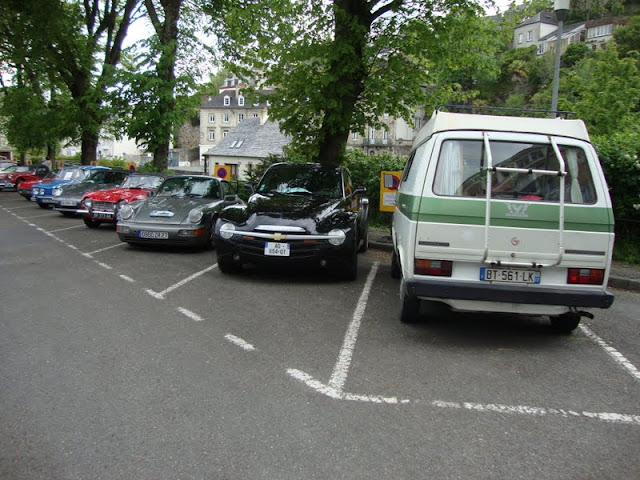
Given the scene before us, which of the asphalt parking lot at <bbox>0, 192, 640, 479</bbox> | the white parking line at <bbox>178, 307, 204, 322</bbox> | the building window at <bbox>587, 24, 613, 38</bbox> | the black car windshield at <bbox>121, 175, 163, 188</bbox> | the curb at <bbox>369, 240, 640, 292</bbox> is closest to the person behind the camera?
the asphalt parking lot at <bbox>0, 192, 640, 479</bbox>

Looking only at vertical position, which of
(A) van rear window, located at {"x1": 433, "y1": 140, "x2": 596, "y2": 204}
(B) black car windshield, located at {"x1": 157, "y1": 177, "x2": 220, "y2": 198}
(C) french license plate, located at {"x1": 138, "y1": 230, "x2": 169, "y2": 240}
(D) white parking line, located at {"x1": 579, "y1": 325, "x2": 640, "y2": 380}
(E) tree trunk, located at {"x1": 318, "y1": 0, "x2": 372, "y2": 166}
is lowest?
(D) white parking line, located at {"x1": 579, "y1": 325, "x2": 640, "y2": 380}

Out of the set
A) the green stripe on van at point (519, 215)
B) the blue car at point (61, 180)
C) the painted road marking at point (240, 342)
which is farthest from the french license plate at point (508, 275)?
the blue car at point (61, 180)

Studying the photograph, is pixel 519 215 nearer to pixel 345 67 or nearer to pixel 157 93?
pixel 345 67

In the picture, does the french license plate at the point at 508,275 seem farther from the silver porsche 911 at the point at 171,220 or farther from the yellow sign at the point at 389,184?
the yellow sign at the point at 389,184

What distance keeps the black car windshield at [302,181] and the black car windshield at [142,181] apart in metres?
5.75

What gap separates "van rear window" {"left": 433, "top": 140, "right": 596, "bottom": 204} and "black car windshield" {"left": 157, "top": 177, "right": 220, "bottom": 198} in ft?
23.6

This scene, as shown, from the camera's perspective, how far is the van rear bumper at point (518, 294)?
16.1 ft

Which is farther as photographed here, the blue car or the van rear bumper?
the blue car

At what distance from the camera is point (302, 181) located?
9.57m

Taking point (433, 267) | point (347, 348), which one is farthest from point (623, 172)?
point (347, 348)

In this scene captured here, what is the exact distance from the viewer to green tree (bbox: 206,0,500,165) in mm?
11992

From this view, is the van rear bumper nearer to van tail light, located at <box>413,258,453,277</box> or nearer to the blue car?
van tail light, located at <box>413,258,453,277</box>

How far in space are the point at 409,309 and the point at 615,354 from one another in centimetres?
201

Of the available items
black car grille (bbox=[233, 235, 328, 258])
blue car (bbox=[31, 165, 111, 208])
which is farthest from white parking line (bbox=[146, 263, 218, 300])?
blue car (bbox=[31, 165, 111, 208])
